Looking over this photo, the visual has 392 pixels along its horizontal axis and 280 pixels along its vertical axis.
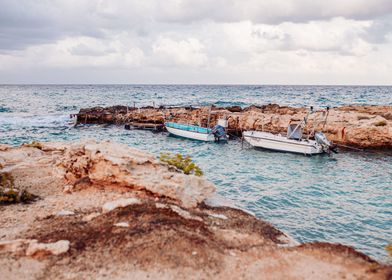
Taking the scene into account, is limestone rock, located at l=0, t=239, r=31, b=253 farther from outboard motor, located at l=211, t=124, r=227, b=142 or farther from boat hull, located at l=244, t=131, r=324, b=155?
outboard motor, located at l=211, t=124, r=227, b=142

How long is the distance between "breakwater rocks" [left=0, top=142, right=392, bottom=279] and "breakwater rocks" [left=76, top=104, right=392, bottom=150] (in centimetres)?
2701

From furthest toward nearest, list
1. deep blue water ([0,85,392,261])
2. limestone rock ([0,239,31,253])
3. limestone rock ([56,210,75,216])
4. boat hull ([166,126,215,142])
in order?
boat hull ([166,126,215,142]), deep blue water ([0,85,392,261]), limestone rock ([56,210,75,216]), limestone rock ([0,239,31,253])

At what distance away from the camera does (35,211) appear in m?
10.5

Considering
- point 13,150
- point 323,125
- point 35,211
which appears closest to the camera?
point 35,211

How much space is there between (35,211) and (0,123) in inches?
1832

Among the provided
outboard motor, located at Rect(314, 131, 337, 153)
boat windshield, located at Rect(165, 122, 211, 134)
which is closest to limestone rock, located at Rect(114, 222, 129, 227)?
outboard motor, located at Rect(314, 131, 337, 153)

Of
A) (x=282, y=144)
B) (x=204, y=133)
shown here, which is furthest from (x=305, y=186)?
(x=204, y=133)

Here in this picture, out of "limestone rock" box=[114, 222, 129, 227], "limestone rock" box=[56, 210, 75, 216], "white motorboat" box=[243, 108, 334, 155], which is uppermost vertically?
"limestone rock" box=[114, 222, 129, 227]

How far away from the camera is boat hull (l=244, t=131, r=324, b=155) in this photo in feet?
104

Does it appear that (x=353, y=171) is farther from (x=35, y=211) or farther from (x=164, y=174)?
(x=35, y=211)

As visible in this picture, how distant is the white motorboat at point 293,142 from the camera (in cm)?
3181

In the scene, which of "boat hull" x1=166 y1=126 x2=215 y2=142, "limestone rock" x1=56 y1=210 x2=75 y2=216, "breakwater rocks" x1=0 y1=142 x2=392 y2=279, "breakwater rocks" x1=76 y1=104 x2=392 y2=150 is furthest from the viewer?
"boat hull" x1=166 y1=126 x2=215 y2=142

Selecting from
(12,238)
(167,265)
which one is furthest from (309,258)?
(12,238)

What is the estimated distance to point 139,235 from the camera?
27.6ft
